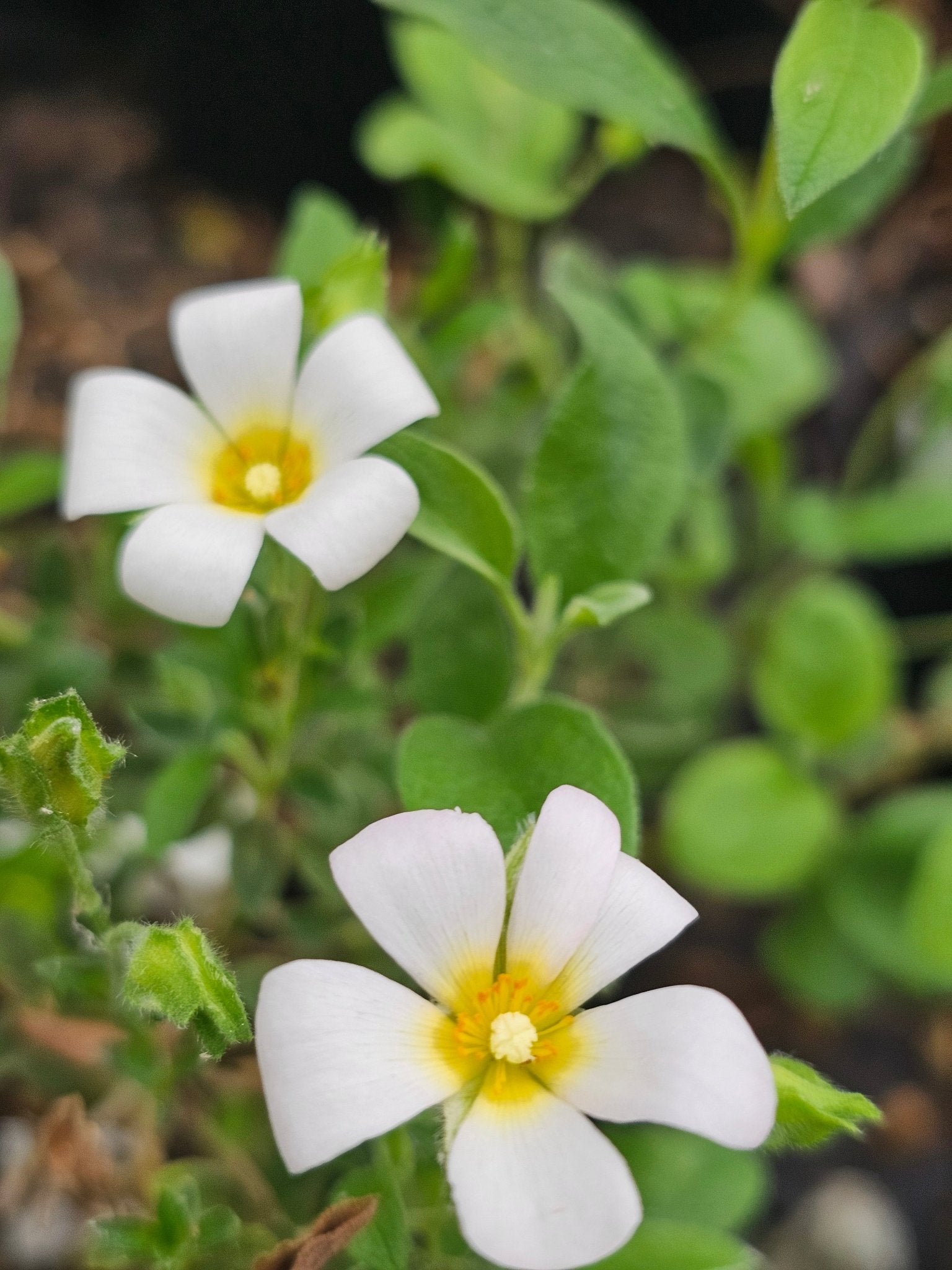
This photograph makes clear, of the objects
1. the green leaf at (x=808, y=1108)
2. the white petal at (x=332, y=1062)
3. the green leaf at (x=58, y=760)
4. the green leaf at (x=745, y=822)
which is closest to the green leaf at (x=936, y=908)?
the green leaf at (x=745, y=822)

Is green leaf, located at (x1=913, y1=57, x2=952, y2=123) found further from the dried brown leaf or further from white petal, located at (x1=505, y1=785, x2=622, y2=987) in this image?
the dried brown leaf

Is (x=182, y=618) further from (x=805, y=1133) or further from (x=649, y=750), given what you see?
(x=649, y=750)

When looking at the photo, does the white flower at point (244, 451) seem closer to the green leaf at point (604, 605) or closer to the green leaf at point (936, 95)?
the green leaf at point (604, 605)

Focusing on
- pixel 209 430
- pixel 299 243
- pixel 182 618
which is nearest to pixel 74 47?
pixel 299 243

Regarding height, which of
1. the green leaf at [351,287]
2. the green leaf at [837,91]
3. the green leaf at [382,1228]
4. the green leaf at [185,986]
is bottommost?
the green leaf at [382,1228]

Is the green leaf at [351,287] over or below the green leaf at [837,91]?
below

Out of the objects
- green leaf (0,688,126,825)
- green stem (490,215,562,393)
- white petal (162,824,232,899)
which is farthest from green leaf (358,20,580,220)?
green leaf (0,688,126,825)
